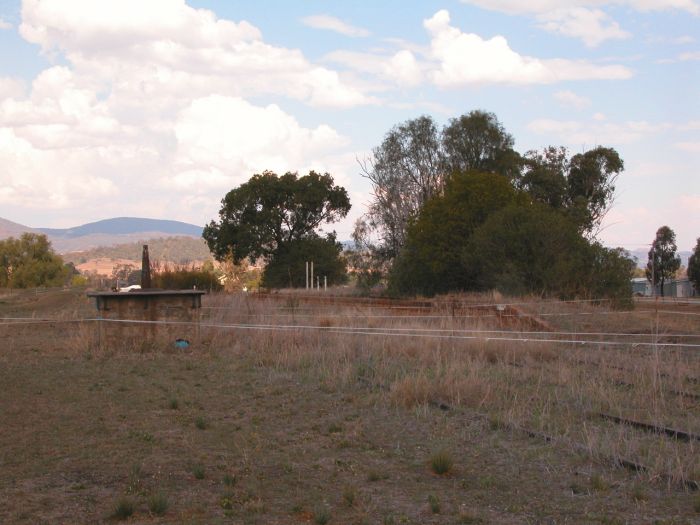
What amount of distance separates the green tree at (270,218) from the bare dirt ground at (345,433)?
43131 millimetres

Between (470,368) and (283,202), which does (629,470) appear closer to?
(470,368)

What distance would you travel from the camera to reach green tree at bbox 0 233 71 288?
3356 inches

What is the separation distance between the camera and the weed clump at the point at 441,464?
734 cm

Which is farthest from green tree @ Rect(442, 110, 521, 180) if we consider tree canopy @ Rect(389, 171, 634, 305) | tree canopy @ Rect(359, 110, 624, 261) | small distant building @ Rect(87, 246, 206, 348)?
small distant building @ Rect(87, 246, 206, 348)

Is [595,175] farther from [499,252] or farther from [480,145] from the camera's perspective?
[499,252]

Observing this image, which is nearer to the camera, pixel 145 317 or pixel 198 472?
pixel 198 472

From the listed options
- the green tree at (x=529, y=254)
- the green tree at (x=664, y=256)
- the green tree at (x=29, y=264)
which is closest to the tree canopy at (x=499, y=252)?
the green tree at (x=529, y=254)

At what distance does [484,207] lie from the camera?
1506 inches

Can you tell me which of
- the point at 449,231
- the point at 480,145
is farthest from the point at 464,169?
the point at 449,231

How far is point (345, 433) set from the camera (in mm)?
9148

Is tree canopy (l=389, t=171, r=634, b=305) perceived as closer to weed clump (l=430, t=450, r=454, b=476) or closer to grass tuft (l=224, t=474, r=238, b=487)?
weed clump (l=430, t=450, r=454, b=476)

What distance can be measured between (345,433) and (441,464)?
78.7 inches

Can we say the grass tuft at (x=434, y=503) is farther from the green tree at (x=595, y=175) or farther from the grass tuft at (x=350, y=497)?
the green tree at (x=595, y=175)

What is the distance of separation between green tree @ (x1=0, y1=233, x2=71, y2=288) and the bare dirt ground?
72645 millimetres
